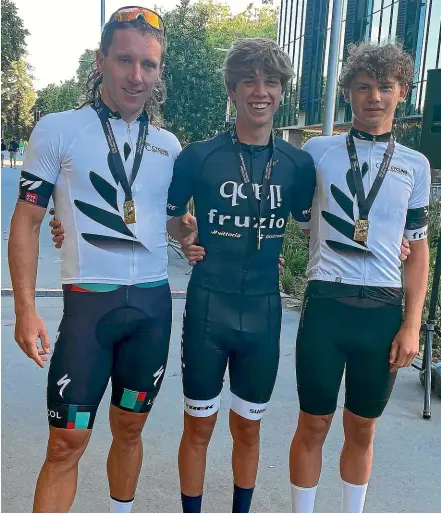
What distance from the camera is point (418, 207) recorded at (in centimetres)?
258

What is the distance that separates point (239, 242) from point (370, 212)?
612 mm

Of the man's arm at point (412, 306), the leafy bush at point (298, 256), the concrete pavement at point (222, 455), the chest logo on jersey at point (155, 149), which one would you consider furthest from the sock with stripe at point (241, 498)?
the leafy bush at point (298, 256)

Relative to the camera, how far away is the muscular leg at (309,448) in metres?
2.54

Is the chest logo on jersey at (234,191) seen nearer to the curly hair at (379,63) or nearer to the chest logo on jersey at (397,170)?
the chest logo on jersey at (397,170)

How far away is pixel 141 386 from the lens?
7.75 ft

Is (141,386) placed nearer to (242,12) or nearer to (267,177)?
(267,177)

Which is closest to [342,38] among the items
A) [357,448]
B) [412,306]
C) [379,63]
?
[379,63]

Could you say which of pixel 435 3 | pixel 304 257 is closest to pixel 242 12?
pixel 435 3

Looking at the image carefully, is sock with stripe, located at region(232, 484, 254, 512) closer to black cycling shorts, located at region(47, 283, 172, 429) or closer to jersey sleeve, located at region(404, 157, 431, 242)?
black cycling shorts, located at region(47, 283, 172, 429)

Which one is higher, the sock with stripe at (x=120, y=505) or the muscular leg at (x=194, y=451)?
the muscular leg at (x=194, y=451)

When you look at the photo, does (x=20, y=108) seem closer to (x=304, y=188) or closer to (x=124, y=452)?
(x=304, y=188)

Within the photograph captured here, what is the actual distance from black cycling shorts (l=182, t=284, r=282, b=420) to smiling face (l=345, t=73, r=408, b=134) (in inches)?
36.7

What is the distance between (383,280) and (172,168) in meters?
1.09

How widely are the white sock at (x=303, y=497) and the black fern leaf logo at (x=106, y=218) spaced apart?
1.42 m
